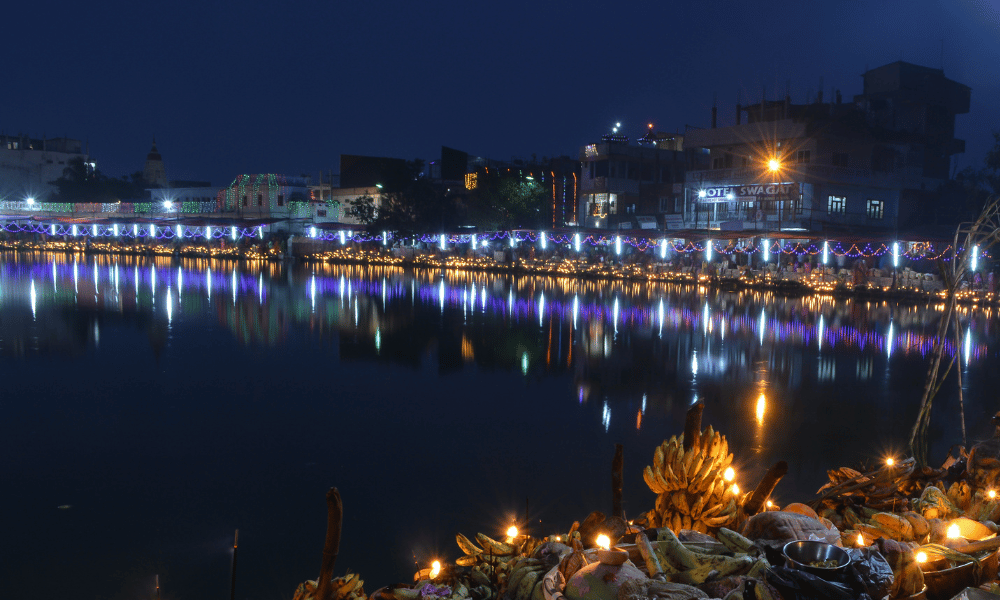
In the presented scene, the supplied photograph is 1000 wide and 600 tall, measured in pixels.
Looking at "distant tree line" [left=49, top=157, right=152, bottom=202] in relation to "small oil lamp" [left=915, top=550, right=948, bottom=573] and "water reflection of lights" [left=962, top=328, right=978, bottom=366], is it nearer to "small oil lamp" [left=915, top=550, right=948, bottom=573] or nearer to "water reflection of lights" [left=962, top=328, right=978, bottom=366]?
"water reflection of lights" [left=962, top=328, right=978, bottom=366]

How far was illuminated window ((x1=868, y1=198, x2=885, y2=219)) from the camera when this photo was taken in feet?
94.5

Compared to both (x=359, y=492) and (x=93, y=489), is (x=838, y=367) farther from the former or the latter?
(x=93, y=489)

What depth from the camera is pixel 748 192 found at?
28.9 meters

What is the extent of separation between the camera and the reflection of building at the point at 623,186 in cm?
3528

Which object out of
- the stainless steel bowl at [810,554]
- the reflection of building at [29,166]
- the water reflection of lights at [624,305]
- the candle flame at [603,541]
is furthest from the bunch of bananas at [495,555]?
the reflection of building at [29,166]

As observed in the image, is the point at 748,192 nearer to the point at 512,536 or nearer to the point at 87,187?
the point at 512,536

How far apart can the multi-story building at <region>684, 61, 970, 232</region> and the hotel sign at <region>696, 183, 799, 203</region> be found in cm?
4

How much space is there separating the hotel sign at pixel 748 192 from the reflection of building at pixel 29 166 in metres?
55.5

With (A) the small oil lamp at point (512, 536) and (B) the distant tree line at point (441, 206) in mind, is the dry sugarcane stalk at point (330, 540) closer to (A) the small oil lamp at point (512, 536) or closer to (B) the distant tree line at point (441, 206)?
(A) the small oil lamp at point (512, 536)

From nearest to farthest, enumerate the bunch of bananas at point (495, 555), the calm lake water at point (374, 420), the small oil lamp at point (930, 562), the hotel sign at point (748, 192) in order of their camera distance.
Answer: the small oil lamp at point (930, 562) < the bunch of bananas at point (495, 555) < the calm lake water at point (374, 420) < the hotel sign at point (748, 192)

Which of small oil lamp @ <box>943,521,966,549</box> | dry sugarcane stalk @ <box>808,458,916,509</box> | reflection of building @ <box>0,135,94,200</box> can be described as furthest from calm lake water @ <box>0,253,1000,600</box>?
reflection of building @ <box>0,135,94,200</box>

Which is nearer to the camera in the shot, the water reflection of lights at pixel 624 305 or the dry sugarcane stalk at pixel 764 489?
the dry sugarcane stalk at pixel 764 489

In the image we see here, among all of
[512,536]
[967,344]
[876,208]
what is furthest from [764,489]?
[876,208]

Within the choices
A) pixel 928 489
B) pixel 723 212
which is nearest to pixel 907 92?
pixel 723 212
